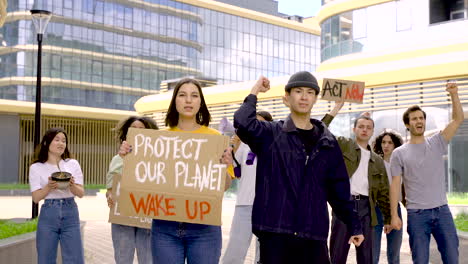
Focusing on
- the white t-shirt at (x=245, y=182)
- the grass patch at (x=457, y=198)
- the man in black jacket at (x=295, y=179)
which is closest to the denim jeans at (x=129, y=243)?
the white t-shirt at (x=245, y=182)

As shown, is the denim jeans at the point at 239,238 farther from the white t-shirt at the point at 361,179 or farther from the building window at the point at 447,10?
the building window at the point at 447,10

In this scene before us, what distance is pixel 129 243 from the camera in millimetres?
6578

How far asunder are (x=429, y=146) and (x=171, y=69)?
52.6 m

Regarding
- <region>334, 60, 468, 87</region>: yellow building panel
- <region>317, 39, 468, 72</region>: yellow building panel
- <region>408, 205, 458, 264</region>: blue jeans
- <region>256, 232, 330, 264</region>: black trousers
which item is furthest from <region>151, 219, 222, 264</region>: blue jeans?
<region>317, 39, 468, 72</region>: yellow building panel

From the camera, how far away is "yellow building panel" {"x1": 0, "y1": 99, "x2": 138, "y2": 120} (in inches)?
1816

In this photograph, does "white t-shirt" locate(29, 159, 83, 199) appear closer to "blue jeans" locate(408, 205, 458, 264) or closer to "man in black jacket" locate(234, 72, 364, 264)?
"man in black jacket" locate(234, 72, 364, 264)

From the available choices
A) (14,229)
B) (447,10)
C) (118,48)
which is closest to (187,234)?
(14,229)

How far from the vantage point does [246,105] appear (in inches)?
169

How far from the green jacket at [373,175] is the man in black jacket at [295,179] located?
2571mm

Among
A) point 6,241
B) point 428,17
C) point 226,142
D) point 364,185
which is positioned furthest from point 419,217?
point 428,17

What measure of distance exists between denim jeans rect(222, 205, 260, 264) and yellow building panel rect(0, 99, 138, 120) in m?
37.9

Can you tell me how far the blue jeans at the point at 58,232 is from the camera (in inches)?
254

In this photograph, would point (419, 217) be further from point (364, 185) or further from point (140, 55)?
point (140, 55)

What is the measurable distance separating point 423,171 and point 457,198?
14630 millimetres
